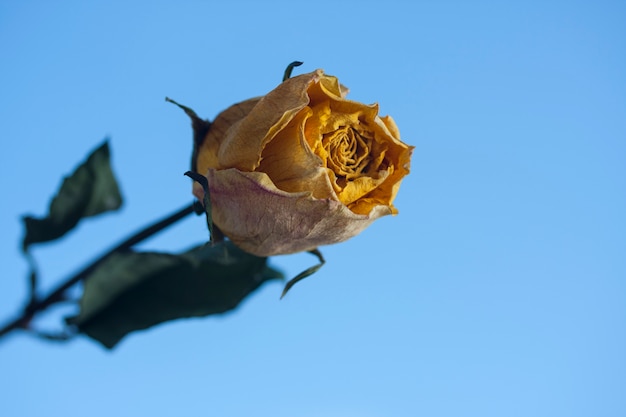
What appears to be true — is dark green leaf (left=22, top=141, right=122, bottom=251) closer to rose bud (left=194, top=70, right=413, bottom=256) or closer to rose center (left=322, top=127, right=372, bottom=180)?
rose bud (left=194, top=70, right=413, bottom=256)

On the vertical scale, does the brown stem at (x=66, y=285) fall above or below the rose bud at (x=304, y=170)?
below

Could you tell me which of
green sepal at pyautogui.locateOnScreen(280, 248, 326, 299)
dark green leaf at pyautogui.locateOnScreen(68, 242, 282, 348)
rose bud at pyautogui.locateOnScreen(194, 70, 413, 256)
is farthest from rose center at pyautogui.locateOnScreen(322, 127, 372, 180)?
dark green leaf at pyautogui.locateOnScreen(68, 242, 282, 348)

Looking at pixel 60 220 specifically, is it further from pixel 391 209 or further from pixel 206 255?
pixel 391 209

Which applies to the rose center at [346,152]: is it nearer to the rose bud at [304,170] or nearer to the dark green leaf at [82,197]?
the rose bud at [304,170]

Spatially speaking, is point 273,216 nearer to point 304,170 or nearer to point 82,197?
point 304,170

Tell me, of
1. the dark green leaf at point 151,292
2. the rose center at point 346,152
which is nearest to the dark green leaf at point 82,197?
the dark green leaf at point 151,292

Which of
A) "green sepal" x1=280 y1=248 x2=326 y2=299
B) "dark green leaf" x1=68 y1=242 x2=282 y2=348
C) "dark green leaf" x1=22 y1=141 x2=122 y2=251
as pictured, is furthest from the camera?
"green sepal" x1=280 y1=248 x2=326 y2=299
